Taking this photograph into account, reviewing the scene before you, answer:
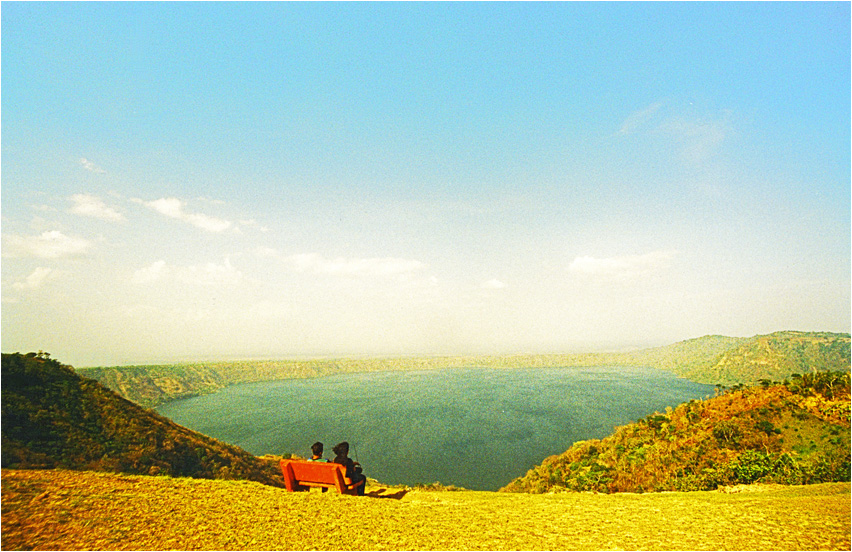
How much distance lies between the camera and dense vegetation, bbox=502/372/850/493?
10547 millimetres

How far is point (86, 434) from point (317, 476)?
847cm

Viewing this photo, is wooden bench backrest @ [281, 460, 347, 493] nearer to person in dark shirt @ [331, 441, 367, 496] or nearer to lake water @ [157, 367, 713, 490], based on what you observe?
person in dark shirt @ [331, 441, 367, 496]

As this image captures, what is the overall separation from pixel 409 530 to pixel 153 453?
10.2 m

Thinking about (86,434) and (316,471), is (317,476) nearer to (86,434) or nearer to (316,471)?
(316,471)

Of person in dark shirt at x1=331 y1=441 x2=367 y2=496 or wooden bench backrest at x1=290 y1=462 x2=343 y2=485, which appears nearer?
wooden bench backrest at x1=290 y1=462 x2=343 y2=485

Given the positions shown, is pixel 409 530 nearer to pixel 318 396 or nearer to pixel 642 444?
pixel 642 444

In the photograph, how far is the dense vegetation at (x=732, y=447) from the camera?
10547 mm

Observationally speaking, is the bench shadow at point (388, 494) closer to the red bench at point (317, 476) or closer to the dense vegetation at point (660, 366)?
the red bench at point (317, 476)

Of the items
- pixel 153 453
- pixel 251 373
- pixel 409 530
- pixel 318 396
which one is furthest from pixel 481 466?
pixel 251 373

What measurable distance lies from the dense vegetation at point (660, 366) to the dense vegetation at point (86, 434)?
72.3m

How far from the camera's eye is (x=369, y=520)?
5973 millimetres

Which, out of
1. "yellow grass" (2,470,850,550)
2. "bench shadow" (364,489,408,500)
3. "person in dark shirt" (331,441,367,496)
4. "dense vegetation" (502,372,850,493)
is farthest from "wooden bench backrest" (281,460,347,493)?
"dense vegetation" (502,372,850,493)

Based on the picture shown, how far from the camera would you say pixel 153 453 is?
1090 cm

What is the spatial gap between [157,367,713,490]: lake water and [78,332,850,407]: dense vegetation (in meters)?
6.97
